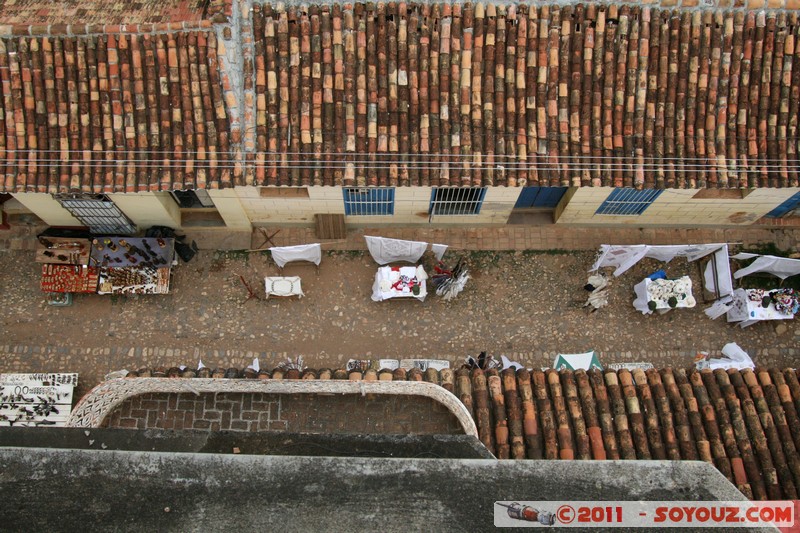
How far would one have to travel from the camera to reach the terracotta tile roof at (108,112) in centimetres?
1081

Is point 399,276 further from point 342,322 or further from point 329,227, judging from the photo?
point 329,227

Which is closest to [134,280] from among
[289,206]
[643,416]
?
[289,206]

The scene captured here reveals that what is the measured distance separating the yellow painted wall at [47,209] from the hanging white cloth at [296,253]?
488cm

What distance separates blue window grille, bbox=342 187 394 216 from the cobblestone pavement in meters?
1.16

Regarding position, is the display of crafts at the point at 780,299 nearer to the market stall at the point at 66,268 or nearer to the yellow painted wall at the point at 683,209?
the yellow painted wall at the point at 683,209

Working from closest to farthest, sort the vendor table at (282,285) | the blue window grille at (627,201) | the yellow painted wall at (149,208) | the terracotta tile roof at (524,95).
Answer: the terracotta tile roof at (524,95), the yellow painted wall at (149,208), the blue window grille at (627,201), the vendor table at (282,285)

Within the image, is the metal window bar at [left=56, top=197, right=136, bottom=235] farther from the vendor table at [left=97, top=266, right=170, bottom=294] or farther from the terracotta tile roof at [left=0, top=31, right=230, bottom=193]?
the terracotta tile roof at [left=0, top=31, right=230, bottom=193]

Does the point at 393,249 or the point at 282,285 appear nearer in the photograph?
the point at 282,285

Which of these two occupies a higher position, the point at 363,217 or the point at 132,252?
the point at 363,217

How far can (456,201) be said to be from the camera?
1374cm

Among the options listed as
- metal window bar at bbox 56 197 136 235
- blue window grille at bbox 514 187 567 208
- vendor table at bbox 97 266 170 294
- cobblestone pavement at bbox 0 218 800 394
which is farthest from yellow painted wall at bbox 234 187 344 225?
blue window grille at bbox 514 187 567 208

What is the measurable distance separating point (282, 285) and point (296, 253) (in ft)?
2.78

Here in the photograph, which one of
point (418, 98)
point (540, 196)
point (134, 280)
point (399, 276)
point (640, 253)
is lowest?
point (134, 280)

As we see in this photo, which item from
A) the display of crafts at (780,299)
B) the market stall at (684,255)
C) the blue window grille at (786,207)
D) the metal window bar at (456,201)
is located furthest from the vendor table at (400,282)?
the blue window grille at (786,207)
